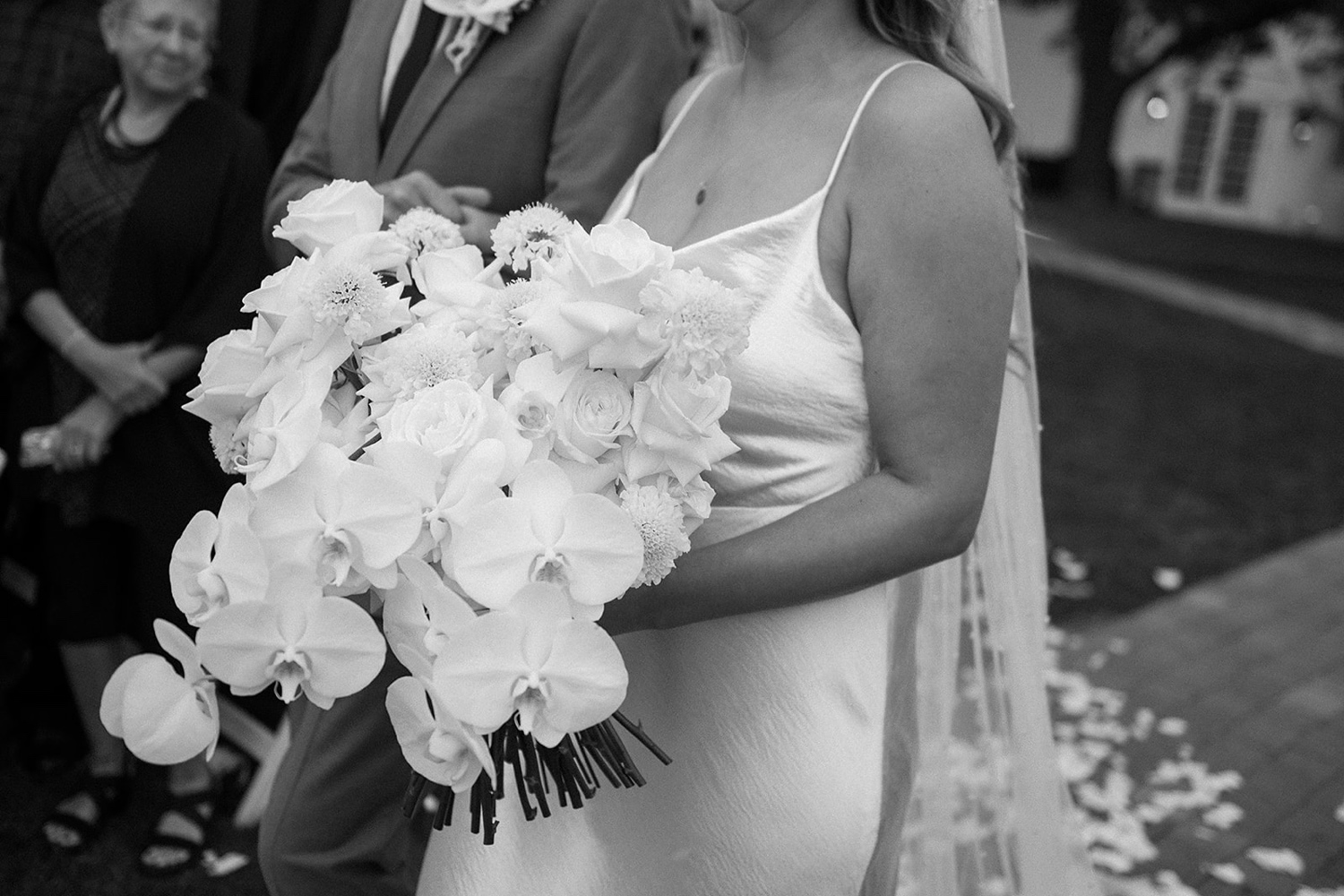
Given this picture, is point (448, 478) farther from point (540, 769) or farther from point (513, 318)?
point (540, 769)

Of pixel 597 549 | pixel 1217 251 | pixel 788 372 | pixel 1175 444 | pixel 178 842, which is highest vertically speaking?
pixel 597 549

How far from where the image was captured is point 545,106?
262 cm

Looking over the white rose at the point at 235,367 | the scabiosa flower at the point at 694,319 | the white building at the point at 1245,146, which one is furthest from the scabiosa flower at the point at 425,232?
the white building at the point at 1245,146

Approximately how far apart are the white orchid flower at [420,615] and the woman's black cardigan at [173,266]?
243 cm

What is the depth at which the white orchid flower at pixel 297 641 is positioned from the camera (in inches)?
58.0

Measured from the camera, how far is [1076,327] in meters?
14.1

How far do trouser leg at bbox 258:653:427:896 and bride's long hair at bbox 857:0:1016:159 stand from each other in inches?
55.1

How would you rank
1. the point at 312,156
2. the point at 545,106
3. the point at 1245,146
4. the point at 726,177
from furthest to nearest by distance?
the point at 1245,146, the point at 312,156, the point at 545,106, the point at 726,177

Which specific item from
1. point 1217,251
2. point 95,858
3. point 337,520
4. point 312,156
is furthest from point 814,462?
point 1217,251

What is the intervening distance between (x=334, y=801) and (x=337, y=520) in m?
1.20

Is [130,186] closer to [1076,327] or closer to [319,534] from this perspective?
[319,534]

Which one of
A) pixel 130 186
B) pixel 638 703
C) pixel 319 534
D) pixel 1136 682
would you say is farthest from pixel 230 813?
pixel 1136 682

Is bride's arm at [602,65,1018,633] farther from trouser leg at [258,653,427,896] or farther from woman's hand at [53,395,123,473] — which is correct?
woman's hand at [53,395,123,473]

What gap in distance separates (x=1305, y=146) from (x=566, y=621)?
37460mm
